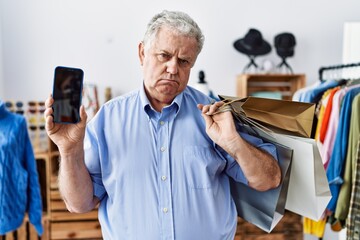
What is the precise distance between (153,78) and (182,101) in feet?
0.43

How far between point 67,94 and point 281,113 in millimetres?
580

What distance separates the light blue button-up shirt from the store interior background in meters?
1.57

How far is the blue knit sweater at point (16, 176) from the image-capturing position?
1688 mm

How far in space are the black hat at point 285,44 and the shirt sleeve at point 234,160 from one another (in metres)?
1.76

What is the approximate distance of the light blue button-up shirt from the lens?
2.88ft

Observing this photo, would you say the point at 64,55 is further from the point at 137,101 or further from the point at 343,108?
the point at 343,108

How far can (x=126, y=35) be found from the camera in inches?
95.4

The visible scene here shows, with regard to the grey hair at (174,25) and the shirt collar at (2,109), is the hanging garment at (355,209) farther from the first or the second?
the shirt collar at (2,109)

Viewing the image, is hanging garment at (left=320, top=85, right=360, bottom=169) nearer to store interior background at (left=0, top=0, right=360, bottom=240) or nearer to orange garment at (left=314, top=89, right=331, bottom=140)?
Result: orange garment at (left=314, top=89, right=331, bottom=140)

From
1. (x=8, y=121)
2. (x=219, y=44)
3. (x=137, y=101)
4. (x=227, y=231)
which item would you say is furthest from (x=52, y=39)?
(x=227, y=231)

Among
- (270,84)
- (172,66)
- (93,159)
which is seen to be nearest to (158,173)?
(93,159)

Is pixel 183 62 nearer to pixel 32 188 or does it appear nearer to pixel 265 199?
pixel 265 199

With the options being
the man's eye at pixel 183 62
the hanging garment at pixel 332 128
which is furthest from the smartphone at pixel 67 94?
the hanging garment at pixel 332 128

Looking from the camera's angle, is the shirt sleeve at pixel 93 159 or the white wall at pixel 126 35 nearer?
the shirt sleeve at pixel 93 159
